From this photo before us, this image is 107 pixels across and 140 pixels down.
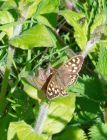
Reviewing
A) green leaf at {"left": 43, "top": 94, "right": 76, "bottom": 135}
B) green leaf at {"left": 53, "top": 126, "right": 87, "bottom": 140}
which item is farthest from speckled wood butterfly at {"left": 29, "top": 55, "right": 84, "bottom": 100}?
green leaf at {"left": 53, "top": 126, "right": 87, "bottom": 140}

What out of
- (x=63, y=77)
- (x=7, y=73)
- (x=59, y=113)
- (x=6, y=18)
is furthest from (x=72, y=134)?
(x=6, y=18)

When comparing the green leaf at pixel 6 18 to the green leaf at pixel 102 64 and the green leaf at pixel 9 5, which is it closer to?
the green leaf at pixel 9 5

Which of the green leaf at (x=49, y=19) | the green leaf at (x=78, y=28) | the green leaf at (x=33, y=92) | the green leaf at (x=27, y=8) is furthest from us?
the green leaf at (x=49, y=19)

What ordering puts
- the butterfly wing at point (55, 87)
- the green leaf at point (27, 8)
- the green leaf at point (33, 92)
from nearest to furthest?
1. the butterfly wing at point (55, 87)
2. the green leaf at point (33, 92)
3. the green leaf at point (27, 8)

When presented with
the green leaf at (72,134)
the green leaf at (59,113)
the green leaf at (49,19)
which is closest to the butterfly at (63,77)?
the green leaf at (59,113)

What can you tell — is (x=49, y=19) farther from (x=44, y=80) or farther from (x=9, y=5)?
(x=44, y=80)

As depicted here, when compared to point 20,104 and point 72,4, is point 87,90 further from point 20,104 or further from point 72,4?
point 72,4

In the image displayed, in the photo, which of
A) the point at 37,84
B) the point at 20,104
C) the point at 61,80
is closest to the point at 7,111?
the point at 20,104

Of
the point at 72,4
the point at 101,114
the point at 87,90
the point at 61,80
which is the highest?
the point at 72,4
